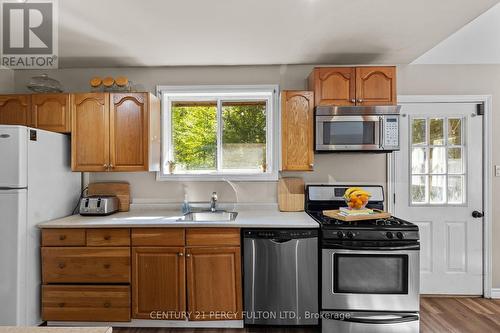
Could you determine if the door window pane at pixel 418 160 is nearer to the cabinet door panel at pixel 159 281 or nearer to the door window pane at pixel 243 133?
the door window pane at pixel 243 133

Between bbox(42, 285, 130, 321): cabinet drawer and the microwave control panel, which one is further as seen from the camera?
the microwave control panel

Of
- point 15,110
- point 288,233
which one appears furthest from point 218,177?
point 15,110

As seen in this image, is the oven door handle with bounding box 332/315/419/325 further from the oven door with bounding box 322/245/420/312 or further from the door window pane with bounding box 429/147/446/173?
the door window pane with bounding box 429/147/446/173

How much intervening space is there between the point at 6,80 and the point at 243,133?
253cm

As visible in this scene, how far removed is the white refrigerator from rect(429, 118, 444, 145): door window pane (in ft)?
11.9

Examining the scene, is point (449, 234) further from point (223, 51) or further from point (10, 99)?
point (10, 99)

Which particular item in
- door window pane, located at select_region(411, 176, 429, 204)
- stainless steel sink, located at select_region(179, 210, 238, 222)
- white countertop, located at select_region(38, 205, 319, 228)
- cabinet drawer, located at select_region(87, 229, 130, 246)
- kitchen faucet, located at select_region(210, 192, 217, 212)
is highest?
door window pane, located at select_region(411, 176, 429, 204)

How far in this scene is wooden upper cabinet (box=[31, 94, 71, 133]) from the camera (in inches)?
109

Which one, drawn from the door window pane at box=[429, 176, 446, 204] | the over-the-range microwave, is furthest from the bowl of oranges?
the door window pane at box=[429, 176, 446, 204]

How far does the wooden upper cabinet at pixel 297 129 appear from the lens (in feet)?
9.13

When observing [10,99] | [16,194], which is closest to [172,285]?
[16,194]

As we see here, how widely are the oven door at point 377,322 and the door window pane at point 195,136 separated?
1878 mm

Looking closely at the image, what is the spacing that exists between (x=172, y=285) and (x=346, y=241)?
143 centimetres

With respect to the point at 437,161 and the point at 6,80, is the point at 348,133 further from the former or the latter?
the point at 6,80
